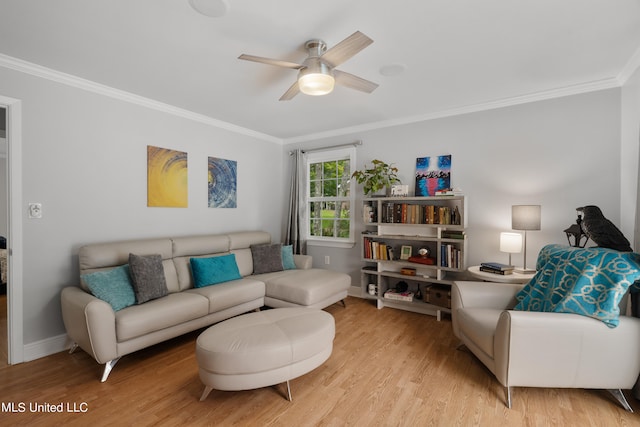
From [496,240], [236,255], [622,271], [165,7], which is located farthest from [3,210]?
[622,271]

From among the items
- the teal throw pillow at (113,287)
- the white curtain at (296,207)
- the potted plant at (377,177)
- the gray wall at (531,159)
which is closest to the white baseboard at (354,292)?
the white curtain at (296,207)

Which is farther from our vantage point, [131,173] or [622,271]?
[131,173]

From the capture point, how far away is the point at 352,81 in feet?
7.27

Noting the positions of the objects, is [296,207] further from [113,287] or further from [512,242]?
[512,242]

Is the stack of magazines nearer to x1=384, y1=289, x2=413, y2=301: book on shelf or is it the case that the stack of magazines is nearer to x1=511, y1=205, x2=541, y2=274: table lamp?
x1=511, y1=205, x2=541, y2=274: table lamp

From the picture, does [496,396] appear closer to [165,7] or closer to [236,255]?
[236,255]

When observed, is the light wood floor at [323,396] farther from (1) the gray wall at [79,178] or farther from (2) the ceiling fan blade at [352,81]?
(2) the ceiling fan blade at [352,81]

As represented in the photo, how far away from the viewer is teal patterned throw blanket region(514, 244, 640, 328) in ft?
5.66

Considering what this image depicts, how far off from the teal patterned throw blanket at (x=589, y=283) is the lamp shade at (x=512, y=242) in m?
0.61

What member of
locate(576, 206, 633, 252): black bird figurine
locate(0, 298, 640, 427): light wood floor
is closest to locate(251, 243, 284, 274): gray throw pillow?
locate(0, 298, 640, 427): light wood floor

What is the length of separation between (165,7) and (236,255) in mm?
2620

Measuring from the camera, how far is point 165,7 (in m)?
1.72

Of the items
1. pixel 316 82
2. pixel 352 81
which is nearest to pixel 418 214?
pixel 352 81

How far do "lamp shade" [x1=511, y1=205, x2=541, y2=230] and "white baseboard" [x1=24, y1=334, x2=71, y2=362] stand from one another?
14.0 feet
